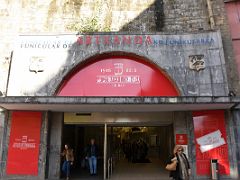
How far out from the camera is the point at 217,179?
10.8 m

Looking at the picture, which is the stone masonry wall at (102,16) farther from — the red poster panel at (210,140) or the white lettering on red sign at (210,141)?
the white lettering on red sign at (210,141)

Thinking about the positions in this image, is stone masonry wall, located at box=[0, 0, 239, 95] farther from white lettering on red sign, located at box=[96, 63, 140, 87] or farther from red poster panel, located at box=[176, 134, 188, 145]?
red poster panel, located at box=[176, 134, 188, 145]

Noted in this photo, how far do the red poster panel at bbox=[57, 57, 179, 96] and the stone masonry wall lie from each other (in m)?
2.16

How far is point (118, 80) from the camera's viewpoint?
1202 cm

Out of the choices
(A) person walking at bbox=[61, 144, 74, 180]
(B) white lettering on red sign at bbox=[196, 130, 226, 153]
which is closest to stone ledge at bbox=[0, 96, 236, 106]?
(B) white lettering on red sign at bbox=[196, 130, 226, 153]

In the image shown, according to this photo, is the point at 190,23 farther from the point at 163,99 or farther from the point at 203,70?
the point at 163,99

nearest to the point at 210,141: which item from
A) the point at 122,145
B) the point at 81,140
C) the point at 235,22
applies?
the point at 235,22

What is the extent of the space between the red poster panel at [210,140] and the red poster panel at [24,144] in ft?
22.9

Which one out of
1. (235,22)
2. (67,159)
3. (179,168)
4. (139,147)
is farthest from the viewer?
(139,147)

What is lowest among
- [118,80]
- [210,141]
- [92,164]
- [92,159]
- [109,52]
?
[92,164]

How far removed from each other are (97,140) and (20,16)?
7.69 metres

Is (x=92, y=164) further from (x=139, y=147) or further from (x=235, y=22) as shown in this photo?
(x=235, y=22)

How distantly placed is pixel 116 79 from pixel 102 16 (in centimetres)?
391

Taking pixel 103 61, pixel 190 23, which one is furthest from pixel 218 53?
pixel 103 61
